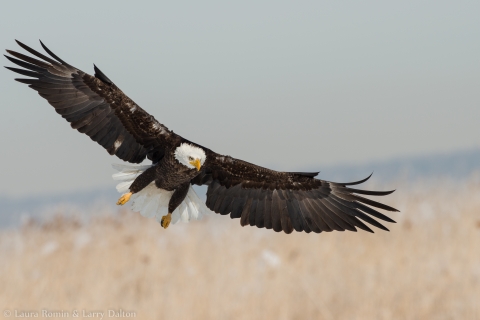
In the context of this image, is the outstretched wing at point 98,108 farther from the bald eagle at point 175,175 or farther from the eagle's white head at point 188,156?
the eagle's white head at point 188,156

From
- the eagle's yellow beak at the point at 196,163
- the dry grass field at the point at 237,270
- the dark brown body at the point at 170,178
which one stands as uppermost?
the eagle's yellow beak at the point at 196,163

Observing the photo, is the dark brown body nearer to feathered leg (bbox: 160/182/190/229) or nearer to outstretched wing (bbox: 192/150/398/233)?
feathered leg (bbox: 160/182/190/229)

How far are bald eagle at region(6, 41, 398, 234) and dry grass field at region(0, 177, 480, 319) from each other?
2.45 m

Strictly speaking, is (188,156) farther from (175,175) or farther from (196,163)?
(175,175)

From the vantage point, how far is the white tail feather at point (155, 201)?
5.52 m

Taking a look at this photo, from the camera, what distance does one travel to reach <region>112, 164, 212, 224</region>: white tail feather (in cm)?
552

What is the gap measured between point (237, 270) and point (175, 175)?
375 centimetres

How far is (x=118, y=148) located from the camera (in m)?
5.32

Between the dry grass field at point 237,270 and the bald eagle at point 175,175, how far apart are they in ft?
8.02

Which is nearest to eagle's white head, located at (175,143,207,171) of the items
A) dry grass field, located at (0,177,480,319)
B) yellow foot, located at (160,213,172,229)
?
yellow foot, located at (160,213,172,229)

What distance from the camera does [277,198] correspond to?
6.15 metres

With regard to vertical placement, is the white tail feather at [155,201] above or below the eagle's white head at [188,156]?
below

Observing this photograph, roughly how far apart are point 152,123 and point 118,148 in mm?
360

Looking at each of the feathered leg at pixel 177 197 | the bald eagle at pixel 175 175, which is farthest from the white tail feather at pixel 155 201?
the feathered leg at pixel 177 197
